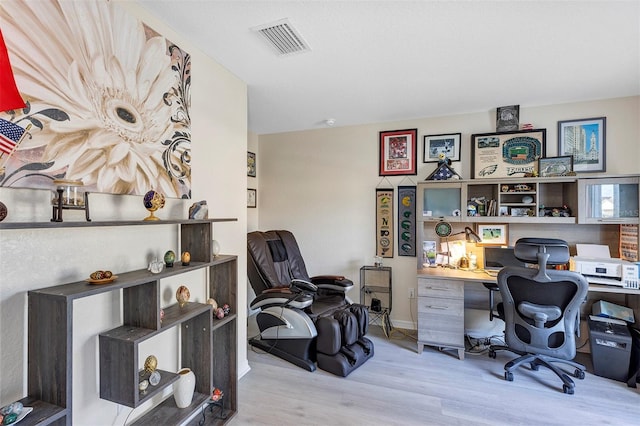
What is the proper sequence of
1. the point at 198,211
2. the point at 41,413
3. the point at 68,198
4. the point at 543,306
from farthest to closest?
1. the point at 543,306
2. the point at 198,211
3. the point at 68,198
4. the point at 41,413

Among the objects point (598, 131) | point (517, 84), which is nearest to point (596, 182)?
point (598, 131)

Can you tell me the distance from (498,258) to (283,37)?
2936 millimetres

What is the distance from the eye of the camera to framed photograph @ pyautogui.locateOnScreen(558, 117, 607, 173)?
9.82 feet

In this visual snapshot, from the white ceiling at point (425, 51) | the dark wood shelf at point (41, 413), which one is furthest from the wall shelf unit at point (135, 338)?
the white ceiling at point (425, 51)

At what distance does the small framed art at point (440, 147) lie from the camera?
11.4 ft

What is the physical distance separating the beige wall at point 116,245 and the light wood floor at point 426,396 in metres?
0.48

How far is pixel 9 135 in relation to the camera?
1.15 m

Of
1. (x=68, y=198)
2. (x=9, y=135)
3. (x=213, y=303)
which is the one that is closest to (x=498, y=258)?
(x=213, y=303)

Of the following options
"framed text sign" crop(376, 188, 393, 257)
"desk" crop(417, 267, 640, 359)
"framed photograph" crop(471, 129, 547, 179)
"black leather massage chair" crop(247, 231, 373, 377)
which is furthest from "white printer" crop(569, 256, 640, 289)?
"black leather massage chair" crop(247, 231, 373, 377)

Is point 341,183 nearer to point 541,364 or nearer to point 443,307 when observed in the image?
point 443,307

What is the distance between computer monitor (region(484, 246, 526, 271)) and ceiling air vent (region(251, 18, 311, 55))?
8.89ft

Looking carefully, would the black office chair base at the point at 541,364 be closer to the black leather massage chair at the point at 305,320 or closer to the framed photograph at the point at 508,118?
the black leather massage chair at the point at 305,320

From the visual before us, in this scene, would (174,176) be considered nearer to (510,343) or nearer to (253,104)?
(253,104)

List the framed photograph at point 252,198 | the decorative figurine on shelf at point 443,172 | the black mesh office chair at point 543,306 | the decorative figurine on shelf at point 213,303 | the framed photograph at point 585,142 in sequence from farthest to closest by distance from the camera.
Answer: the framed photograph at point 252,198
the decorative figurine on shelf at point 443,172
the framed photograph at point 585,142
the black mesh office chair at point 543,306
the decorative figurine on shelf at point 213,303
